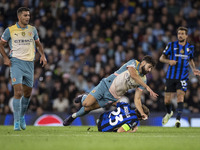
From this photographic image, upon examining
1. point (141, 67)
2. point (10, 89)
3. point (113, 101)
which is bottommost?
point (10, 89)

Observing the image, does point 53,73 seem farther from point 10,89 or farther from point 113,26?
point 113,26

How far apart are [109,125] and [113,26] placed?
8464 millimetres

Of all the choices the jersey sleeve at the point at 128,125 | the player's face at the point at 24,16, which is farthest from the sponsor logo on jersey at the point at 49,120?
the jersey sleeve at the point at 128,125

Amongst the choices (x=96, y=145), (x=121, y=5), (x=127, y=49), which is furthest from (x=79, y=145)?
(x=121, y=5)

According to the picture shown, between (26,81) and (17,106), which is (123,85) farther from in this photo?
(17,106)

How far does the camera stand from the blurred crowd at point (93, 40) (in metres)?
14.2

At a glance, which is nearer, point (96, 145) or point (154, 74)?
point (96, 145)

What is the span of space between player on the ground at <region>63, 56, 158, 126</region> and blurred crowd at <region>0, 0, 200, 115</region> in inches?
173

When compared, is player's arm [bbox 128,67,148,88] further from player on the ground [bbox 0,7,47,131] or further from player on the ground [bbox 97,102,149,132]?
player on the ground [bbox 0,7,47,131]

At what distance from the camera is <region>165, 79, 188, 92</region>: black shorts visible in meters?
11.1

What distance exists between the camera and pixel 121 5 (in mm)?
17891

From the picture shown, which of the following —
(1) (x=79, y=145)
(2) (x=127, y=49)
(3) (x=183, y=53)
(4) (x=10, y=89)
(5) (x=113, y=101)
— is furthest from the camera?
(2) (x=127, y=49)

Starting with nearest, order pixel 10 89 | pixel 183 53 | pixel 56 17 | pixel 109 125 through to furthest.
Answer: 1. pixel 109 125
2. pixel 183 53
3. pixel 10 89
4. pixel 56 17

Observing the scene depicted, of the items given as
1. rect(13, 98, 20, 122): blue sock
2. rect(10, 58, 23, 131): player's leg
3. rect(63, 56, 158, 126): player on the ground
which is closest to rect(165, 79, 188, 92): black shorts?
rect(63, 56, 158, 126): player on the ground
